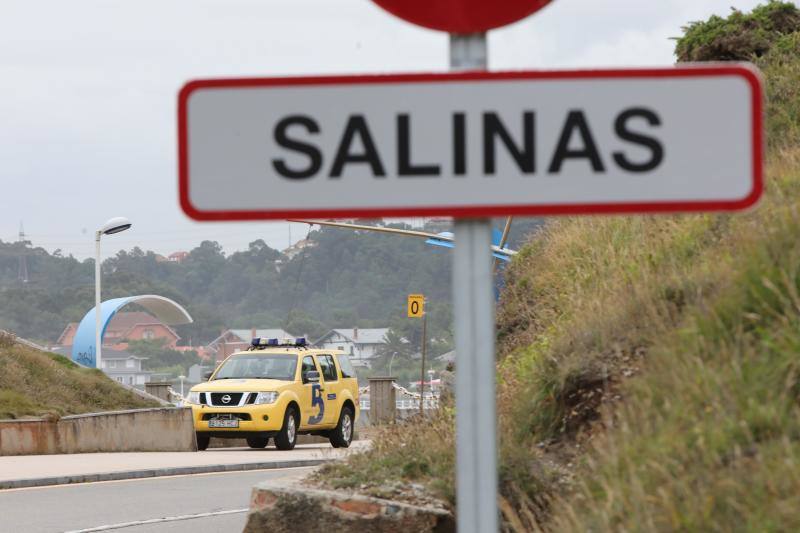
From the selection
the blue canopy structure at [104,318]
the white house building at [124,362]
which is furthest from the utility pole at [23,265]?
the blue canopy structure at [104,318]

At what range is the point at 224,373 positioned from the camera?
25938 millimetres

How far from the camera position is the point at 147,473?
62.3 ft

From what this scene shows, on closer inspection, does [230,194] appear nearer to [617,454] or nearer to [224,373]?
[617,454]

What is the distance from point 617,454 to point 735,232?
95.4 inches

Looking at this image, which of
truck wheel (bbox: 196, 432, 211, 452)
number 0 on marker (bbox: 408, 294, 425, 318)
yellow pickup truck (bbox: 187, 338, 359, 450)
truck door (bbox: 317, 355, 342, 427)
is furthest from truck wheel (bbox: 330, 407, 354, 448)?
number 0 on marker (bbox: 408, 294, 425, 318)

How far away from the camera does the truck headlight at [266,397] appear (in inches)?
964

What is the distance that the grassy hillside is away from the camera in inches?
998

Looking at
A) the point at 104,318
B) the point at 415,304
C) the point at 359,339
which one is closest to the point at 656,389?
the point at 415,304

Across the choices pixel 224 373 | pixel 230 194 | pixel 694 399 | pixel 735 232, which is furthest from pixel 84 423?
pixel 230 194

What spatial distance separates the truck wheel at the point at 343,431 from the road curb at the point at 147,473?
5250 millimetres

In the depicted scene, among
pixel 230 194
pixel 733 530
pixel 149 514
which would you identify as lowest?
pixel 149 514

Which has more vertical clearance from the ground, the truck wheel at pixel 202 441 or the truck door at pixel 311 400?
the truck door at pixel 311 400

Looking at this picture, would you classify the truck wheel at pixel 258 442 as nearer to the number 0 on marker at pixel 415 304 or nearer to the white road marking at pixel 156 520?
the number 0 on marker at pixel 415 304

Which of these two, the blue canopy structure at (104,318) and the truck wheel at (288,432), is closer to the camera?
the truck wheel at (288,432)
